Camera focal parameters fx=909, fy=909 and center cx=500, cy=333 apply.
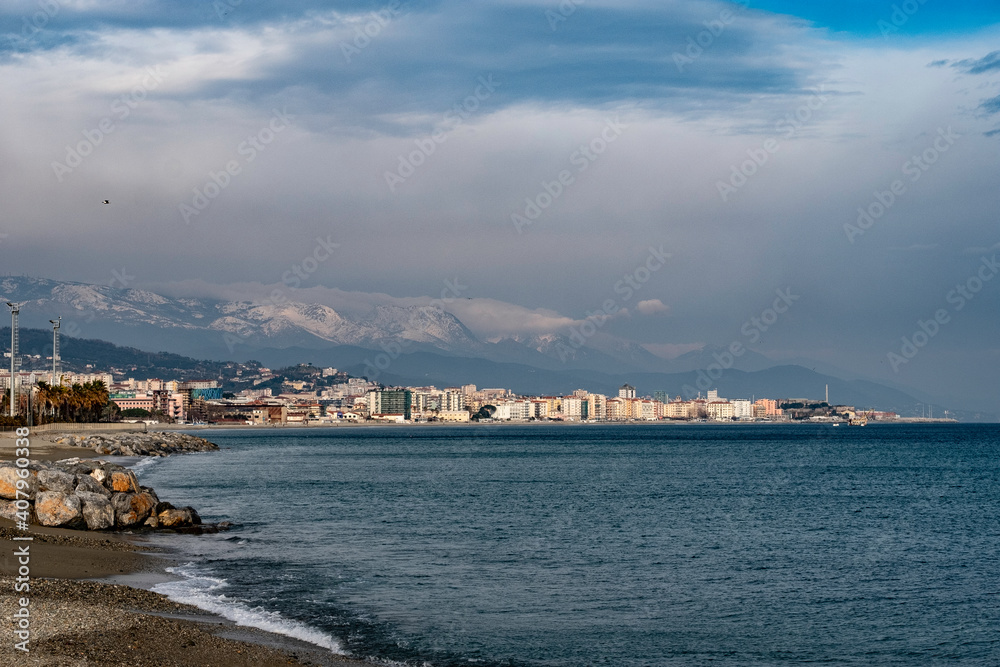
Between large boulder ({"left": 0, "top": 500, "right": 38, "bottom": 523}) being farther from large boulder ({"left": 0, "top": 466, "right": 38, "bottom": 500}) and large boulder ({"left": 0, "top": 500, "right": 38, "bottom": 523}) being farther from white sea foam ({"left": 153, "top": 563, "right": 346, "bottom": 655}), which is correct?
white sea foam ({"left": 153, "top": 563, "right": 346, "bottom": 655})

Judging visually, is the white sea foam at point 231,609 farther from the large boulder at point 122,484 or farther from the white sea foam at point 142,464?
the white sea foam at point 142,464

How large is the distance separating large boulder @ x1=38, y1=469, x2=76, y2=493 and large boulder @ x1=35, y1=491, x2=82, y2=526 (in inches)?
47.4

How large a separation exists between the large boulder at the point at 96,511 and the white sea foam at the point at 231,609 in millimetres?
7499

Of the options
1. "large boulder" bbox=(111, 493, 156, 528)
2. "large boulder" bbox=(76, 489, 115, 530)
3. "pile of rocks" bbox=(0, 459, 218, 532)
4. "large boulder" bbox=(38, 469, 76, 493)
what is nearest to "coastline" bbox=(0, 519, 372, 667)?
"pile of rocks" bbox=(0, 459, 218, 532)

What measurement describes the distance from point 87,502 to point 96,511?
430mm

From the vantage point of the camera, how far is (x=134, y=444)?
81.0m

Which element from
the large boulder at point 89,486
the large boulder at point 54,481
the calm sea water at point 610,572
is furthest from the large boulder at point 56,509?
the calm sea water at point 610,572

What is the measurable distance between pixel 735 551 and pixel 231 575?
1446 cm

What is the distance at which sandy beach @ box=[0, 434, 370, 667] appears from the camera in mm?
12547

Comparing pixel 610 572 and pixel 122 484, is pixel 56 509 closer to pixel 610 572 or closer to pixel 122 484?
pixel 122 484

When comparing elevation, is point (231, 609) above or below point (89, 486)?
below

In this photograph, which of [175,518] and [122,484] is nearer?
[175,518]

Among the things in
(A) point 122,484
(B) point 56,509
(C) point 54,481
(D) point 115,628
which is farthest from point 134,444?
(D) point 115,628

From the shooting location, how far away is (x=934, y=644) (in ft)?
55.5
